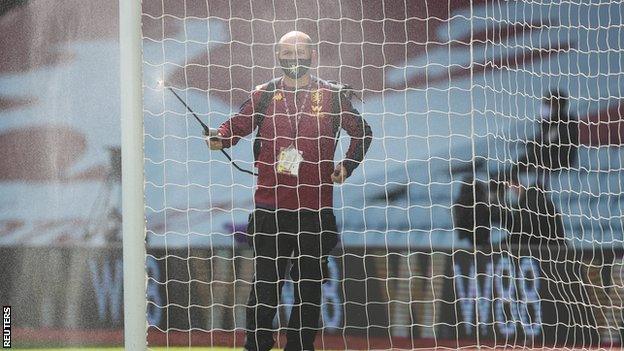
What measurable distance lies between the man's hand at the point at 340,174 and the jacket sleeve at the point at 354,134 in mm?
36

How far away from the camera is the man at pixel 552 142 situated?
5531mm

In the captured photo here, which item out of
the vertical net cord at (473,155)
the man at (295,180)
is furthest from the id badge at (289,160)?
the vertical net cord at (473,155)

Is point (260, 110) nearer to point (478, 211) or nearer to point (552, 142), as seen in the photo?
point (478, 211)

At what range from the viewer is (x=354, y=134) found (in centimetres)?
454

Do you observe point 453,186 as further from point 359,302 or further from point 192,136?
point 192,136

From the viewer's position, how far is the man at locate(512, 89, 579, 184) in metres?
5.53

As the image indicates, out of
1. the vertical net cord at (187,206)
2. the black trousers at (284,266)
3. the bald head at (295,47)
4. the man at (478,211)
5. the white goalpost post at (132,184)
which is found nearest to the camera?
the white goalpost post at (132,184)

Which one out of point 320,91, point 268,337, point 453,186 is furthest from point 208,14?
point 268,337

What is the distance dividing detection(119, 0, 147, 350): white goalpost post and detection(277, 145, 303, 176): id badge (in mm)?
997

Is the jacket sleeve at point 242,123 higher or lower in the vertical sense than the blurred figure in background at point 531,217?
higher

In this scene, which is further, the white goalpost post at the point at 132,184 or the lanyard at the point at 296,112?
the lanyard at the point at 296,112

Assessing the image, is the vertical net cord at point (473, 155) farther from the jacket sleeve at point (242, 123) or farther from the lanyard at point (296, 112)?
the jacket sleeve at point (242, 123)

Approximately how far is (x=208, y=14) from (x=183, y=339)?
1.70 metres

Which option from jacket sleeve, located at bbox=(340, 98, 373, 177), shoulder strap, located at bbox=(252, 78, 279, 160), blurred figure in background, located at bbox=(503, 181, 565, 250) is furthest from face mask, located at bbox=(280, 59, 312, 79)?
blurred figure in background, located at bbox=(503, 181, 565, 250)
